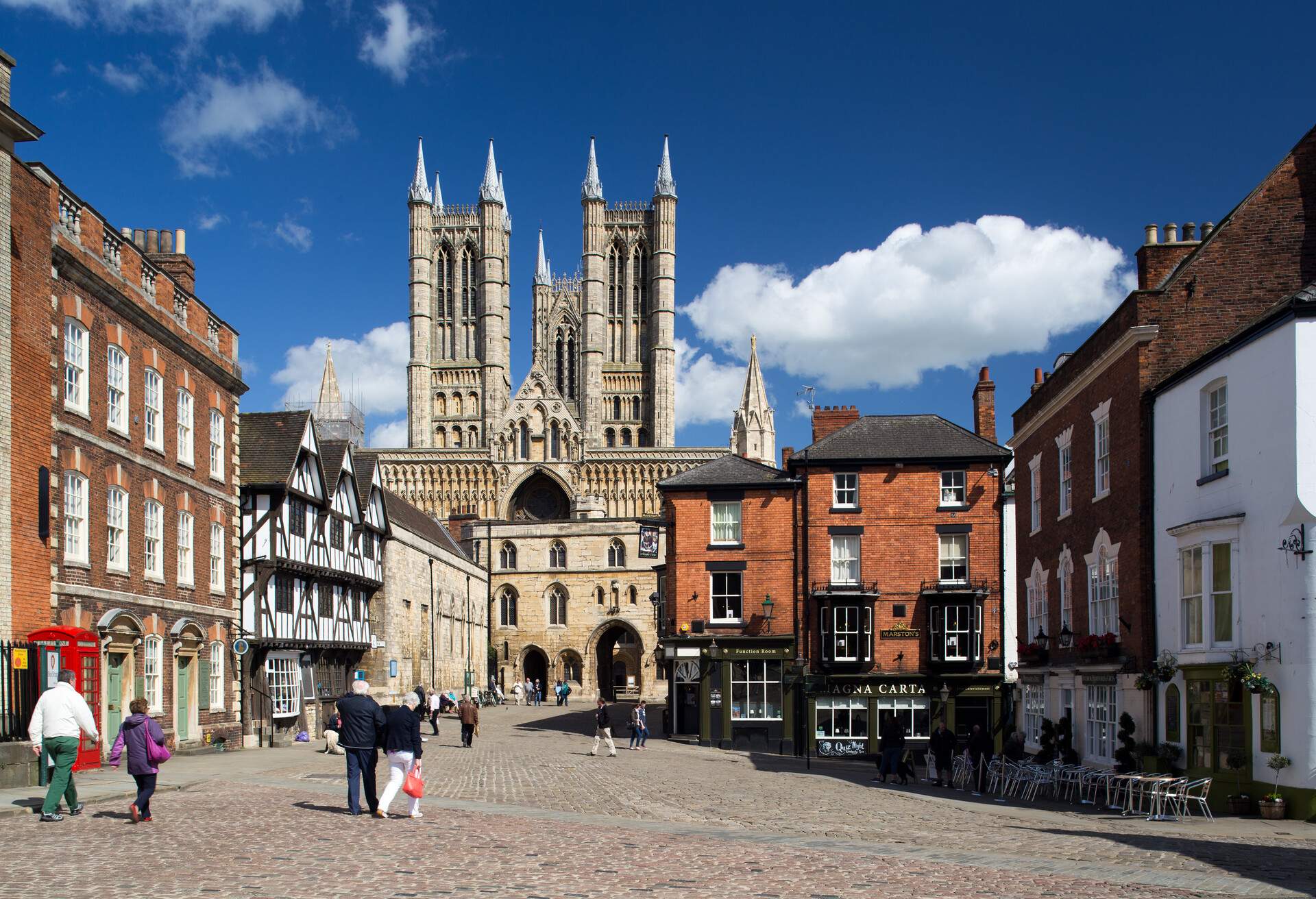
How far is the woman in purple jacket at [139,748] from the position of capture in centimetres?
1322

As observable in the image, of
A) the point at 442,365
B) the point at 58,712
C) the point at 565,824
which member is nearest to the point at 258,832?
the point at 58,712

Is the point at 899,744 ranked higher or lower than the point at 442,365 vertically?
lower

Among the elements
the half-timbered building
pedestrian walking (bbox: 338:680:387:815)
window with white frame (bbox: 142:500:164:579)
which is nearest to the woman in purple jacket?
pedestrian walking (bbox: 338:680:387:815)

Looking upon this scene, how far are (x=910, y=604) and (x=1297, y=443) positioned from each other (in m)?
20.2

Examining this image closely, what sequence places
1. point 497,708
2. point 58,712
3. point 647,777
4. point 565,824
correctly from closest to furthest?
point 58,712, point 565,824, point 647,777, point 497,708

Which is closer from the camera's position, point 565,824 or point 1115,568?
point 565,824

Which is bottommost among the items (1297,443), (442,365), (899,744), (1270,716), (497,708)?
(497,708)

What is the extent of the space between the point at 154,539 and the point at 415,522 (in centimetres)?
3278

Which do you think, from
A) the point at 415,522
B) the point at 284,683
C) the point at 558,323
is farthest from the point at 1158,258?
the point at 558,323

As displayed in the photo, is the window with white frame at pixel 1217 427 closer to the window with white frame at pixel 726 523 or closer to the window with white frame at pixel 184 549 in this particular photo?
the window with white frame at pixel 184 549

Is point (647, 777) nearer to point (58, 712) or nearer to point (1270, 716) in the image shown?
point (1270, 716)

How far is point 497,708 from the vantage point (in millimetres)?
60500

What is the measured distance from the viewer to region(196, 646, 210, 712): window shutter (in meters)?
26.7

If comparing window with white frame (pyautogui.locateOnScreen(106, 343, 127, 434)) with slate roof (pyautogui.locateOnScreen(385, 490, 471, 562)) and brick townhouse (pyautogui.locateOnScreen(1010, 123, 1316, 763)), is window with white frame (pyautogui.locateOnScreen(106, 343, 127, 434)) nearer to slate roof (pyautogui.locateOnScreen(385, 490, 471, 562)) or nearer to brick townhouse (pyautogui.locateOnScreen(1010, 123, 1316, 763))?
brick townhouse (pyautogui.locateOnScreen(1010, 123, 1316, 763))
